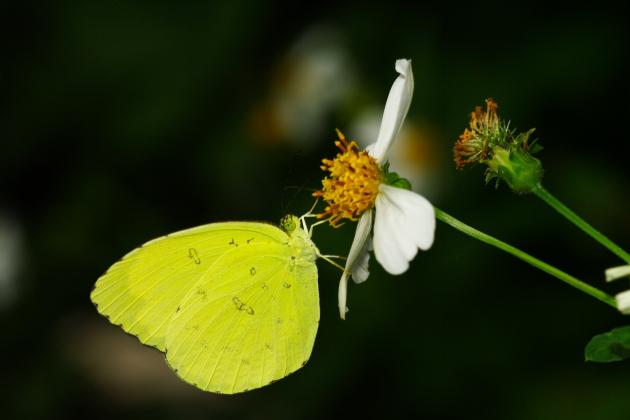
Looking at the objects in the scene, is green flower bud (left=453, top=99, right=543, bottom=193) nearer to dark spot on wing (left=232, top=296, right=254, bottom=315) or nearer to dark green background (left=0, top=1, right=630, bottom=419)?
dark spot on wing (left=232, top=296, right=254, bottom=315)

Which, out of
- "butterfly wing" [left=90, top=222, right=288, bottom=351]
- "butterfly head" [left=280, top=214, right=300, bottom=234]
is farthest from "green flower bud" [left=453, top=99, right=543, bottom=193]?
"butterfly wing" [left=90, top=222, right=288, bottom=351]

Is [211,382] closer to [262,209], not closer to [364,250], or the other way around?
[364,250]

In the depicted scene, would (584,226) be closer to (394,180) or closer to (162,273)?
(394,180)

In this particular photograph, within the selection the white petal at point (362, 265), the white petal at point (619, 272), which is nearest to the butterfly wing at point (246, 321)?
the white petal at point (362, 265)

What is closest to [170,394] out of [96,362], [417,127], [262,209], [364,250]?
[96,362]

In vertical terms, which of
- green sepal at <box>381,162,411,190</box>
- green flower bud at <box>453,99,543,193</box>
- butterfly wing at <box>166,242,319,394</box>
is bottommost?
butterfly wing at <box>166,242,319,394</box>

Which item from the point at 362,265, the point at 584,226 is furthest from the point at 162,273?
the point at 584,226
